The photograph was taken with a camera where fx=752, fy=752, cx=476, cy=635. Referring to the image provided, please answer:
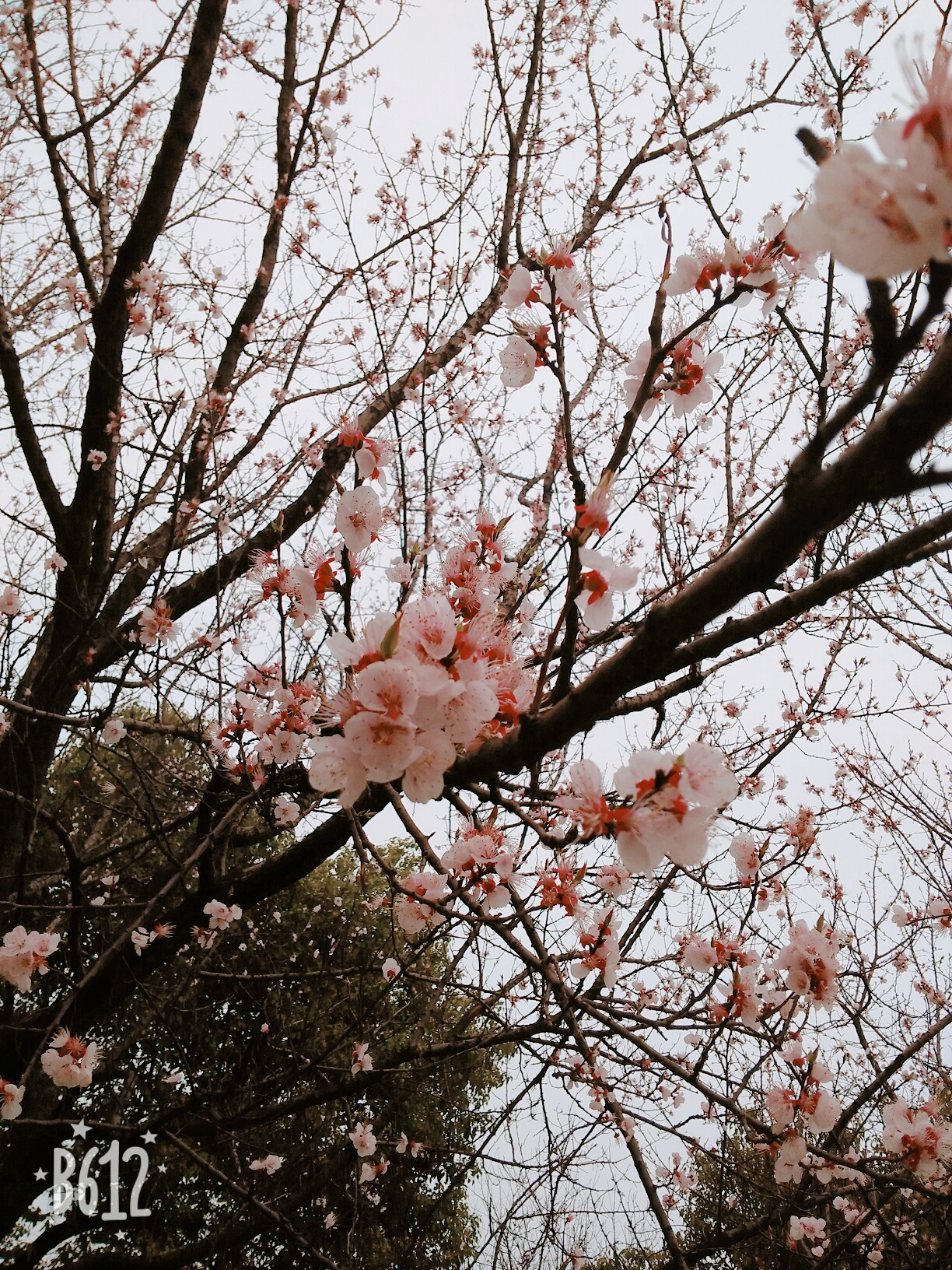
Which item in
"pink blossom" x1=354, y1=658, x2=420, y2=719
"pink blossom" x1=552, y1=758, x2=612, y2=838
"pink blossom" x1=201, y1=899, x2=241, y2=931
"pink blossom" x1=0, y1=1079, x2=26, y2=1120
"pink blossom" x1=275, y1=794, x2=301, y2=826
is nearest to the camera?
"pink blossom" x1=354, y1=658, x2=420, y2=719

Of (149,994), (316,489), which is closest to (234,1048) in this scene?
Result: (149,994)

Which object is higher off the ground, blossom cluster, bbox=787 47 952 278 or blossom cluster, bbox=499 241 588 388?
blossom cluster, bbox=499 241 588 388

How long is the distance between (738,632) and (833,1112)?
170 centimetres

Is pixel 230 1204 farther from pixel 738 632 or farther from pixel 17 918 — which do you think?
pixel 738 632

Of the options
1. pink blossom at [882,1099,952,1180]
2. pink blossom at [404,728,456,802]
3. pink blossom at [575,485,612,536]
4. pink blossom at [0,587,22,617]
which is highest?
pink blossom at [0,587,22,617]

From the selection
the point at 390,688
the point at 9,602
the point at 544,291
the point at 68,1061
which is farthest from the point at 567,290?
the point at 9,602

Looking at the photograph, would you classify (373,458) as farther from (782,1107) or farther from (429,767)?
(782,1107)

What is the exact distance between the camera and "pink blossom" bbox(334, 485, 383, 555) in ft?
4.45

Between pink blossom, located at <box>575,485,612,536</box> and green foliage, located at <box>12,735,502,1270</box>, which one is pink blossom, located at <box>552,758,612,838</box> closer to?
pink blossom, located at <box>575,485,612,536</box>

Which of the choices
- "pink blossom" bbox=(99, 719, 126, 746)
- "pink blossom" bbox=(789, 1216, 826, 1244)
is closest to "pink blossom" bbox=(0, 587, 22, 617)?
"pink blossom" bbox=(99, 719, 126, 746)

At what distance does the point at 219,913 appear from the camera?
9.55 ft

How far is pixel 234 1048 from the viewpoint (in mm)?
5980

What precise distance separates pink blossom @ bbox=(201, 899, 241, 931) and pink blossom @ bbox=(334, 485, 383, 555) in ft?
6.74

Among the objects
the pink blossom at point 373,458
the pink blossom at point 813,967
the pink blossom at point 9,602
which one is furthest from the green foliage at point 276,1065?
the pink blossom at point 373,458
